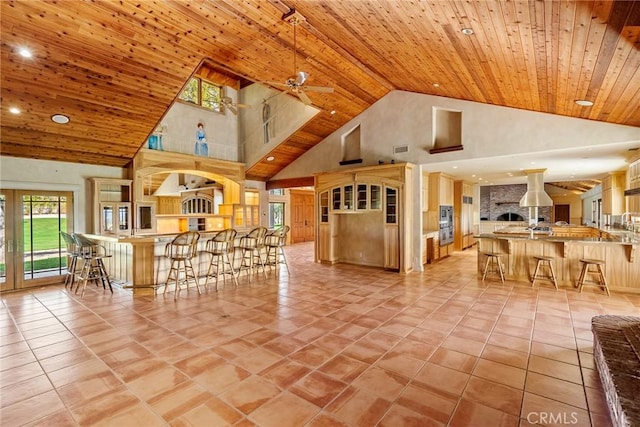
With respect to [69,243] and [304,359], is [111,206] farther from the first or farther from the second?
[304,359]

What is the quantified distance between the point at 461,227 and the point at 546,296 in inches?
221

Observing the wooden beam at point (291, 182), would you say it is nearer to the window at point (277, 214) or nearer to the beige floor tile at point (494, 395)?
the window at point (277, 214)

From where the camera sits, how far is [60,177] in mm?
6215

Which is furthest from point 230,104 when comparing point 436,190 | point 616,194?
point 616,194

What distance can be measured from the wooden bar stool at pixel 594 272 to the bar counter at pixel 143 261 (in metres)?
6.65

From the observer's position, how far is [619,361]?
2.18m

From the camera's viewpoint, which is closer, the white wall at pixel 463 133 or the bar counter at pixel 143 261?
the bar counter at pixel 143 261

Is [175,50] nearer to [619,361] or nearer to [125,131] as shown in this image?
[125,131]

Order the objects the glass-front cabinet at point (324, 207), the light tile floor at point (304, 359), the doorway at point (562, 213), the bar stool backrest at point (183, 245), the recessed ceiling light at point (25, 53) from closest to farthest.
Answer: the light tile floor at point (304, 359), the recessed ceiling light at point (25, 53), the bar stool backrest at point (183, 245), the glass-front cabinet at point (324, 207), the doorway at point (562, 213)

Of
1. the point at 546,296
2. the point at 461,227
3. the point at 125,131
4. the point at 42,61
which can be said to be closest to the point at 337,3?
the point at 42,61

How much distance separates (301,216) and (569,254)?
31.6 ft

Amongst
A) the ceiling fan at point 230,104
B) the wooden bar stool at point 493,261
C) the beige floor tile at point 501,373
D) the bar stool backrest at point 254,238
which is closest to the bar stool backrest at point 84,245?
the bar stool backrest at point 254,238

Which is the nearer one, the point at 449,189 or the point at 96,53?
the point at 96,53

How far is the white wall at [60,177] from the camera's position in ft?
18.5
